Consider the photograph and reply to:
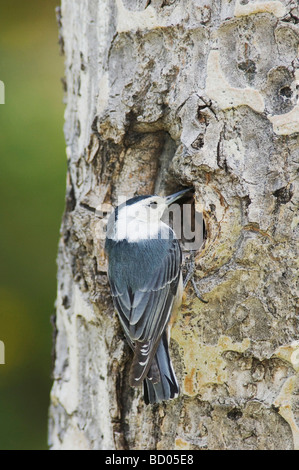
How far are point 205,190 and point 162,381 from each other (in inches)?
28.7

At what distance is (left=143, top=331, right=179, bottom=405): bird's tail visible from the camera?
7.29 ft

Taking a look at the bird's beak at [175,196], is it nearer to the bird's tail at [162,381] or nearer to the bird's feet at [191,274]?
the bird's feet at [191,274]

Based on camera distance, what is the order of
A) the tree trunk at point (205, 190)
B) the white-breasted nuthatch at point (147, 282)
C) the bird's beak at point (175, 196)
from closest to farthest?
the tree trunk at point (205, 190), the white-breasted nuthatch at point (147, 282), the bird's beak at point (175, 196)

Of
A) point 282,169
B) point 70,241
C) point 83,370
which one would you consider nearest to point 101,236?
point 70,241

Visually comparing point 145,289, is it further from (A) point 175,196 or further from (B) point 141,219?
(A) point 175,196

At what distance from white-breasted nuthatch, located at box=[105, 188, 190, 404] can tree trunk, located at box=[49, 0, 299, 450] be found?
0.06 metres

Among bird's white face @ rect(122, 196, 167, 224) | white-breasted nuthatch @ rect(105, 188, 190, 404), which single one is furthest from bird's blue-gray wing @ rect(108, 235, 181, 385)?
bird's white face @ rect(122, 196, 167, 224)

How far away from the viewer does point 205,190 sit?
2303 mm

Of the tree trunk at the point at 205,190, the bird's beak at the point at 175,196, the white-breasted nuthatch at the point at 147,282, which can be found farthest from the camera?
the bird's beak at the point at 175,196

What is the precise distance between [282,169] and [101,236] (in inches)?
30.8

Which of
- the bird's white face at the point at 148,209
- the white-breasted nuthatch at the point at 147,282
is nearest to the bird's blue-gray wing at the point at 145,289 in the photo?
the white-breasted nuthatch at the point at 147,282

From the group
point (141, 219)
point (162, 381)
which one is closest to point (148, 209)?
point (141, 219)

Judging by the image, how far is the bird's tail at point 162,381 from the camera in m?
2.22

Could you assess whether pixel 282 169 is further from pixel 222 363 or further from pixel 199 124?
pixel 222 363
